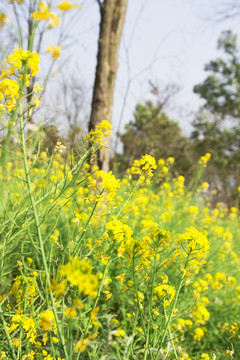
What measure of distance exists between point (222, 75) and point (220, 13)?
8551 millimetres

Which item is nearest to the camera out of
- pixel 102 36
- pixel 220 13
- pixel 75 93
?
pixel 102 36

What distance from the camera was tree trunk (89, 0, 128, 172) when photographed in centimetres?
454

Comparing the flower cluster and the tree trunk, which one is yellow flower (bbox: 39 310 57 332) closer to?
the flower cluster

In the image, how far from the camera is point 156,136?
1661 cm

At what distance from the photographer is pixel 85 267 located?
0.72 m

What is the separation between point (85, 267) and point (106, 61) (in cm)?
429

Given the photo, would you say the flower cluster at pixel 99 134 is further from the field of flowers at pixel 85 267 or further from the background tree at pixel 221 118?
the background tree at pixel 221 118

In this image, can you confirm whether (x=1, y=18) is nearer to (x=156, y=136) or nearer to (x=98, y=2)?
(x=98, y=2)

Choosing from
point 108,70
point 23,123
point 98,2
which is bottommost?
point 23,123

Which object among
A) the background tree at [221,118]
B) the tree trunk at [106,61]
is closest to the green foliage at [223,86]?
the background tree at [221,118]

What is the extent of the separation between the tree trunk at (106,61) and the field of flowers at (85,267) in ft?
5.32

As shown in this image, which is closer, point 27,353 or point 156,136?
point 27,353

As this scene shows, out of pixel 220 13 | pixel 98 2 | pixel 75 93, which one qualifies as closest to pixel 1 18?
pixel 98 2

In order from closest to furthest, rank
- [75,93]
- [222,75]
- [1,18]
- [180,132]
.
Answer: [1,18]
[75,93]
[222,75]
[180,132]
